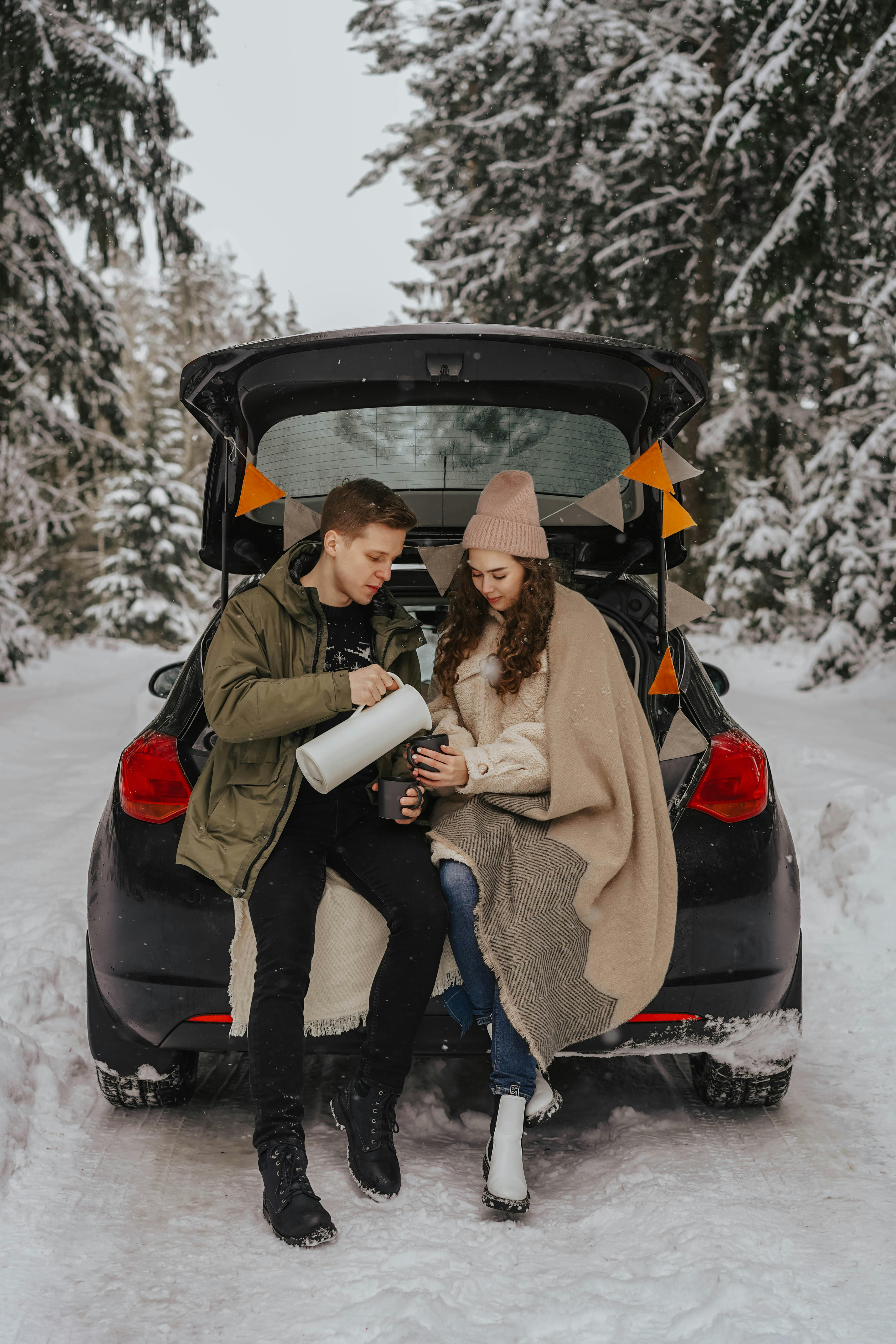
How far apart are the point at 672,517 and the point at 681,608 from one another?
0.28 meters

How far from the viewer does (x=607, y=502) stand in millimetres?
3396

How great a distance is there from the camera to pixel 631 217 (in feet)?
49.7

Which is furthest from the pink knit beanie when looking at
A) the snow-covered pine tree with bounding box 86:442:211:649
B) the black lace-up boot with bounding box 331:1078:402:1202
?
the snow-covered pine tree with bounding box 86:442:211:649

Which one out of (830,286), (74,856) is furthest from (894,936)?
(830,286)

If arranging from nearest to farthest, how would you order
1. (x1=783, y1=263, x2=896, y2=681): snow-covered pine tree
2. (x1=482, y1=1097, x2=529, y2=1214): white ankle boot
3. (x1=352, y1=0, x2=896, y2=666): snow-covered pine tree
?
(x1=482, y1=1097, x2=529, y2=1214): white ankle boot, (x1=352, y1=0, x2=896, y2=666): snow-covered pine tree, (x1=783, y1=263, x2=896, y2=681): snow-covered pine tree

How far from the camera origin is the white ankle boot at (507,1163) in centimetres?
259

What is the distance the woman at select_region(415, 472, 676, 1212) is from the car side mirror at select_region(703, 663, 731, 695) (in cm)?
82

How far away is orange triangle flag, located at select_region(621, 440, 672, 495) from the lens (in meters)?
3.22

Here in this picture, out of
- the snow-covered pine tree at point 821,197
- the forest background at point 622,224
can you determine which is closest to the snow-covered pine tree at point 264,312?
the forest background at point 622,224

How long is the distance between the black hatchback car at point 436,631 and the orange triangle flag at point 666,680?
35mm

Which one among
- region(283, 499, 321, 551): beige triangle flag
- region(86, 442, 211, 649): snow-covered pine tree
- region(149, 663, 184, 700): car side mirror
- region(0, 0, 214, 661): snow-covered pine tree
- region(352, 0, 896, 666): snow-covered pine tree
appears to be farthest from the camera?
region(86, 442, 211, 649): snow-covered pine tree

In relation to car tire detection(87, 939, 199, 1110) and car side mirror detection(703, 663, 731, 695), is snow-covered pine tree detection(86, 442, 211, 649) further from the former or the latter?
car tire detection(87, 939, 199, 1110)

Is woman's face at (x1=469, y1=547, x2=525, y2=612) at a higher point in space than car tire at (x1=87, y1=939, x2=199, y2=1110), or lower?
higher

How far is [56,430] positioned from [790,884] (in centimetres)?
1378
